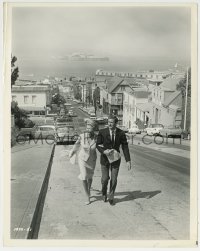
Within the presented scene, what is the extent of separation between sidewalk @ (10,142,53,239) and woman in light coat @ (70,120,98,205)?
369mm

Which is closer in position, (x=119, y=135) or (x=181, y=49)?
(x=119, y=135)

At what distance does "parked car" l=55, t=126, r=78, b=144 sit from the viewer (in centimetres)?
320

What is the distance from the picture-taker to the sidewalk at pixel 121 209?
282 centimetres

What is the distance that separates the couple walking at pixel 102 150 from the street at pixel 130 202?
0.39 feet

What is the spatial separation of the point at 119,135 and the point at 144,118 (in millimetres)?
459

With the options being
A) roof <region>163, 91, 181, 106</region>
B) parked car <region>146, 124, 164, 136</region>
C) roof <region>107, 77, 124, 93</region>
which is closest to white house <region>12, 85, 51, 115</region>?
roof <region>107, 77, 124, 93</region>

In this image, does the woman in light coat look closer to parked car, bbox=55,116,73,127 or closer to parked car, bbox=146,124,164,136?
parked car, bbox=55,116,73,127

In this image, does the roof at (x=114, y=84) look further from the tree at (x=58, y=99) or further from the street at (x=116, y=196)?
the tree at (x=58, y=99)

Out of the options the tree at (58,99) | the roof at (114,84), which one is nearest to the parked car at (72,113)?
the tree at (58,99)

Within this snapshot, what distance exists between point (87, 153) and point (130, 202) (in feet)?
1.65

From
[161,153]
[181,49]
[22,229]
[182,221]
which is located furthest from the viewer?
[161,153]

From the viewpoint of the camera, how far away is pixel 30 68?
3.25m
